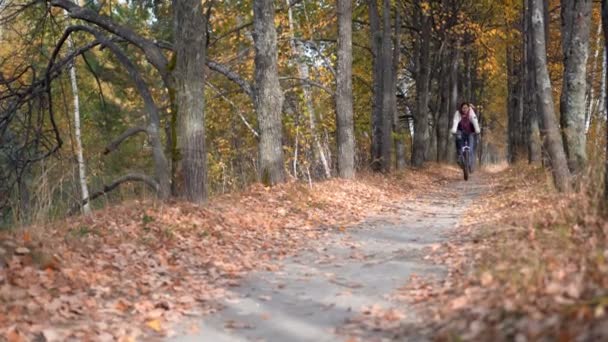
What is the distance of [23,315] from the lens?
4988 millimetres

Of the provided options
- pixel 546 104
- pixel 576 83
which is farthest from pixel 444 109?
pixel 576 83

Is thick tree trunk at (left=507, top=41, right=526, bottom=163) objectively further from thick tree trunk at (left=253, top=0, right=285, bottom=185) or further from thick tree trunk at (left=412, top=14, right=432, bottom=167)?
thick tree trunk at (left=253, top=0, right=285, bottom=185)

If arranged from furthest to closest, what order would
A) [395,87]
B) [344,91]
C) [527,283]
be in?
1. [395,87]
2. [344,91]
3. [527,283]

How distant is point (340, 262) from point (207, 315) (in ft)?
7.12

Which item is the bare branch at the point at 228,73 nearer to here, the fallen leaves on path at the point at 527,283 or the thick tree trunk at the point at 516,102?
the fallen leaves on path at the point at 527,283

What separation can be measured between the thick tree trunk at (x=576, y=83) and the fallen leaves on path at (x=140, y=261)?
393cm

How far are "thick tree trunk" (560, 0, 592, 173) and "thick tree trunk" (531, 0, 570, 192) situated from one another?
0.25 metres

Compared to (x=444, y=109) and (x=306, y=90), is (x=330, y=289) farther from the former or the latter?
(x=444, y=109)

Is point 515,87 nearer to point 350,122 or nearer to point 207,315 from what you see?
point 350,122

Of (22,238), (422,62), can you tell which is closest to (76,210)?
(22,238)

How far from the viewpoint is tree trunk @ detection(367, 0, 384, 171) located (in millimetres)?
17484

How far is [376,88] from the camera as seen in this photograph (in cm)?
1752

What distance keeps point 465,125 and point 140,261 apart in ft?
39.8

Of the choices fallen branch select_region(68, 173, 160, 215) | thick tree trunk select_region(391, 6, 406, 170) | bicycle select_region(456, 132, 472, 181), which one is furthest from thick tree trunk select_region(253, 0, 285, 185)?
thick tree trunk select_region(391, 6, 406, 170)
